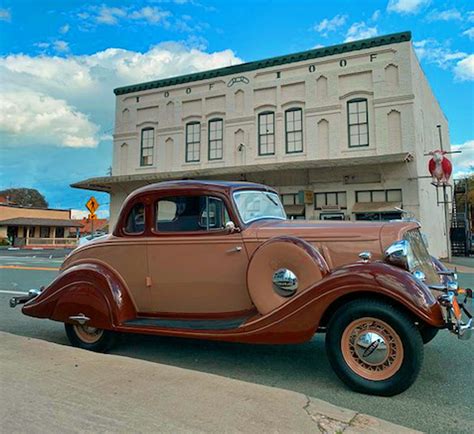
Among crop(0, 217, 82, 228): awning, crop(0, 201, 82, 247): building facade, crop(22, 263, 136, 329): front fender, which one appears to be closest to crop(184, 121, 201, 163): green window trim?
crop(22, 263, 136, 329): front fender

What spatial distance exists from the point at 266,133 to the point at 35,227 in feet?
132

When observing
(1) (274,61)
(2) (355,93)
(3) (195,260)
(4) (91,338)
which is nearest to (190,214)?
(3) (195,260)

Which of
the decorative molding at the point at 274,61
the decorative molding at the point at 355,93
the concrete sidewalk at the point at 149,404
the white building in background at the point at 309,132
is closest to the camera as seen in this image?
the concrete sidewalk at the point at 149,404

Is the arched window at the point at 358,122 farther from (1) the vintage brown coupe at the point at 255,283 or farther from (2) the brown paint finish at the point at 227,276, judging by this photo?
(2) the brown paint finish at the point at 227,276

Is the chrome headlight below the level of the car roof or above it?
below

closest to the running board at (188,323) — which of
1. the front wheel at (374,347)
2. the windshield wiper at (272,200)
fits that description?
the front wheel at (374,347)

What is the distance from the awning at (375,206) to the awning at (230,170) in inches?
Result: 71.7

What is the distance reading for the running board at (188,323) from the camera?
4145mm

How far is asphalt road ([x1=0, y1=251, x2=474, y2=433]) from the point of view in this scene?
10.6 ft

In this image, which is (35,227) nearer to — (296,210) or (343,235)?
(296,210)

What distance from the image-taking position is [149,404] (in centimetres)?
302

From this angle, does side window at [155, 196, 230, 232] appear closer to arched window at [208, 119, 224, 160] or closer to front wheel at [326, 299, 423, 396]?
front wheel at [326, 299, 423, 396]

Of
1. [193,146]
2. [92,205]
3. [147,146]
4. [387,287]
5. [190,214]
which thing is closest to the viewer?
[387,287]

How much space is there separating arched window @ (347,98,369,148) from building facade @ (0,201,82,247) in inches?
1363
